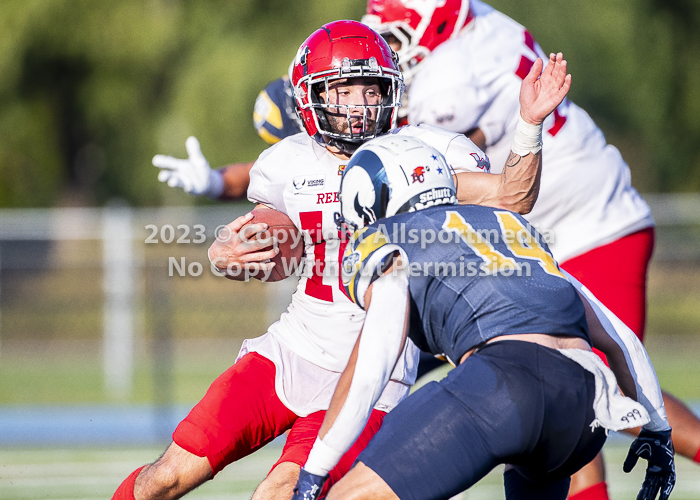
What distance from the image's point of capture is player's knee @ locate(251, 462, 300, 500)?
2.83 m

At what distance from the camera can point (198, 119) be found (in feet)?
A: 44.8

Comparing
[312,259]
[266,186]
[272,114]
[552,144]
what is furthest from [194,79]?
[312,259]

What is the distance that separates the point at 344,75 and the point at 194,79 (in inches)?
437

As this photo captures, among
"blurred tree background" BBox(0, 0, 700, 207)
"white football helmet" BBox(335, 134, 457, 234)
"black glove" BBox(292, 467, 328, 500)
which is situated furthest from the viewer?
"blurred tree background" BBox(0, 0, 700, 207)

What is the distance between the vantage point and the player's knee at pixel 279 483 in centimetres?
283

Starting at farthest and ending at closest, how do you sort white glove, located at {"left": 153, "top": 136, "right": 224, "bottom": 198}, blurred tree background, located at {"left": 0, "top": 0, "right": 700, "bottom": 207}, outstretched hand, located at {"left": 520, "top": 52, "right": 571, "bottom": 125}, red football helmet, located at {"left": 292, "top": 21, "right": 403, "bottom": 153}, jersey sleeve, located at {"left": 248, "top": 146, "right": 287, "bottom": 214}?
blurred tree background, located at {"left": 0, "top": 0, "right": 700, "bottom": 207}
white glove, located at {"left": 153, "top": 136, "right": 224, "bottom": 198}
jersey sleeve, located at {"left": 248, "top": 146, "right": 287, "bottom": 214}
red football helmet, located at {"left": 292, "top": 21, "right": 403, "bottom": 153}
outstretched hand, located at {"left": 520, "top": 52, "right": 571, "bottom": 125}

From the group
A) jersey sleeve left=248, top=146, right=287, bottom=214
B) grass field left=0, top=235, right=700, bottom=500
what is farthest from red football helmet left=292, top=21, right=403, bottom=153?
grass field left=0, top=235, right=700, bottom=500

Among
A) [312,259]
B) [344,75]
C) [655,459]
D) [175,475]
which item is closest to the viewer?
[655,459]

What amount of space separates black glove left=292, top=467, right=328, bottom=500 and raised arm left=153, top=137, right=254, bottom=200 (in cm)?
191

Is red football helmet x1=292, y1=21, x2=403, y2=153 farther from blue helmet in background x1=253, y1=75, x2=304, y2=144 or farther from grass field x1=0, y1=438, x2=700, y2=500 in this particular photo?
grass field x1=0, y1=438, x2=700, y2=500

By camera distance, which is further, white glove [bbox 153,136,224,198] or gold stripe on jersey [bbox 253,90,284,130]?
gold stripe on jersey [bbox 253,90,284,130]

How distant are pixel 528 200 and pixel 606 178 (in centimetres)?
133

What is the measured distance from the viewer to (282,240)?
3.15 metres

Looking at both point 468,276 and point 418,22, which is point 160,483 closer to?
point 468,276
